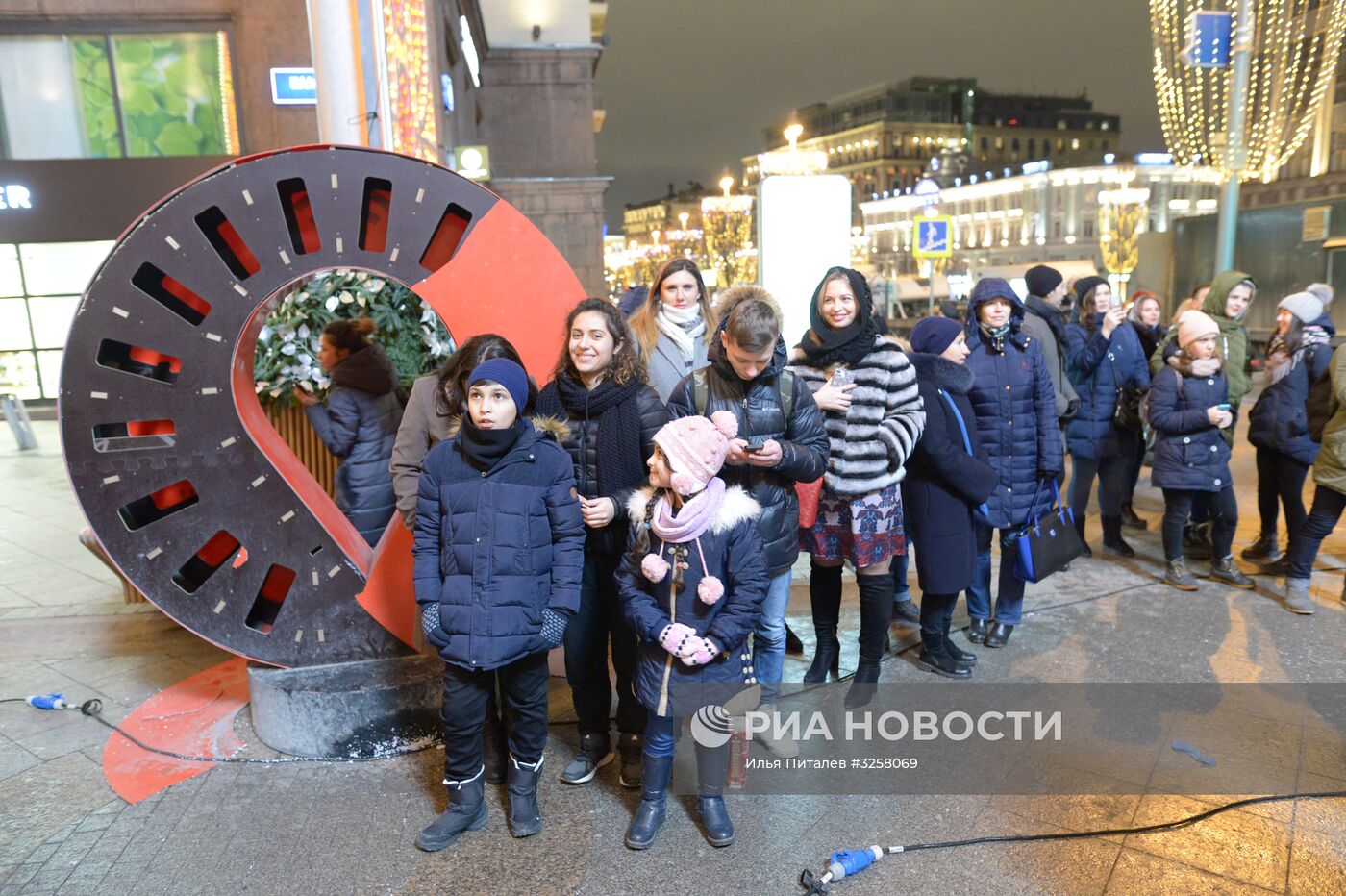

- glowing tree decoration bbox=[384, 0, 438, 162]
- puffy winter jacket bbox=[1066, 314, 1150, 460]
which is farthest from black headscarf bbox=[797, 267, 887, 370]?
glowing tree decoration bbox=[384, 0, 438, 162]

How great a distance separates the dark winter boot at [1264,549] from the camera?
6312 millimetres

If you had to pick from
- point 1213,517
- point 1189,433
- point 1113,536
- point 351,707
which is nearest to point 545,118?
point 1113,536

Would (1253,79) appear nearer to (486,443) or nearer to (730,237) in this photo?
(486,443)

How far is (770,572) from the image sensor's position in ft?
11.9

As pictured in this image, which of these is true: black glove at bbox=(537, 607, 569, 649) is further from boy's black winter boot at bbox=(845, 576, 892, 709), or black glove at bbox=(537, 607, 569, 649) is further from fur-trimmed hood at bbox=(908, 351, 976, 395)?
fur-trimmed hood at bbox=(908, 351, 976, 395)

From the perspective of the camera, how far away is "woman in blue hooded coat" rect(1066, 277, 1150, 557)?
21.4 feet

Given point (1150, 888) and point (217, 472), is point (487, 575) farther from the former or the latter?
point (1150, 888)

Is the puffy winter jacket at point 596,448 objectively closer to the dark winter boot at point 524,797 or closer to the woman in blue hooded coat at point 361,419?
the dark winter boot at point 524,797

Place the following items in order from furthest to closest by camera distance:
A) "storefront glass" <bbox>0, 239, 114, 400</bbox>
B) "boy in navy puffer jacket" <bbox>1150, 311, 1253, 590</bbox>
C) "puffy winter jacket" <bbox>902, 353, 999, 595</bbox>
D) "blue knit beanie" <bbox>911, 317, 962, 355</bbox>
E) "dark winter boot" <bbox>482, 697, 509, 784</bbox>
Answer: "storefront glass" <bbox>0, 239, 114, 400</bbox>, "boy in navy puffer jacket" <bbox>1150, 311, 1253, 590</bbox>, "blue knit beanie" <bbox>911, 317, 962, 355</bbox>, "puffy winter jacket" <bbox>902, 353, 999, 595</bbox>, "dark winter boot" <bbox>482, 697, 509, 784</bbox>

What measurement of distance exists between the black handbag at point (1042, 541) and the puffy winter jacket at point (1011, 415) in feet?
0.28

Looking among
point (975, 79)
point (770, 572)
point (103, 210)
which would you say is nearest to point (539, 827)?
point (770, 572)

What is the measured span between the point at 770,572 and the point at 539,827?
131 centimetres

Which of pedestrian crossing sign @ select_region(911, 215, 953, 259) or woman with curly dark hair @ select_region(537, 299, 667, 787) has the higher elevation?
pedestrian crossing sign @ select_region(911, 215, 953, 259)

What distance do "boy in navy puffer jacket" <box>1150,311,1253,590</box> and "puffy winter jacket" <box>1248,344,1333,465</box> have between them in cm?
21
